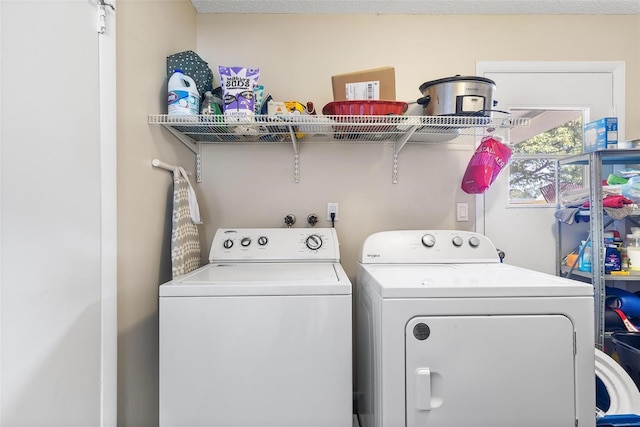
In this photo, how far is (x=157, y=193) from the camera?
58.1 inches

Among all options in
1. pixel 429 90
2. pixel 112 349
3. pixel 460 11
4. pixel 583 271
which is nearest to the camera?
pixel 112 349

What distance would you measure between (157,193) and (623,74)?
285 centimetres

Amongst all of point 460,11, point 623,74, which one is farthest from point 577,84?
point 460,11

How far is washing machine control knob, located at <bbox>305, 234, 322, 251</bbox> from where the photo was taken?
70.1 inches

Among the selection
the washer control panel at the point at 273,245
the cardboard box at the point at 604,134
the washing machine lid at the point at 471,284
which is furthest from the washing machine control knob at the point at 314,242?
the cardboard box at the point at 604,134

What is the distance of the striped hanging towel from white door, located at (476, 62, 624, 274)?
172cm

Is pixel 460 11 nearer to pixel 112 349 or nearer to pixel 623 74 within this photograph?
pixel 623 74

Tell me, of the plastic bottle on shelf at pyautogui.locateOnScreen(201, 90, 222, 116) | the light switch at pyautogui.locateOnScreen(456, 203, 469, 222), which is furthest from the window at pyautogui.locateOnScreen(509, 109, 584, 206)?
the plastic bottle on shelf at pyautogui.locateOnScreen(201, 90, 222, 116)

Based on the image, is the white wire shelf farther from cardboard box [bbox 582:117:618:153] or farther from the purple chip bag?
cardboard box [bbox 582:117:618:153]

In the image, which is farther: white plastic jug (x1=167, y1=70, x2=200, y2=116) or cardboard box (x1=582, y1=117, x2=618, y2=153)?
cardboard box (x1=582, y1=117, x2=618, y2=153)

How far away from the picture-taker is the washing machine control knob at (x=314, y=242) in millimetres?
1779

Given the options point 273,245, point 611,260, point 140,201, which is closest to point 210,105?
point 140,201

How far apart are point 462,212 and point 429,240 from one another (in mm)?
438

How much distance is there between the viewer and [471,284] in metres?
1.16
